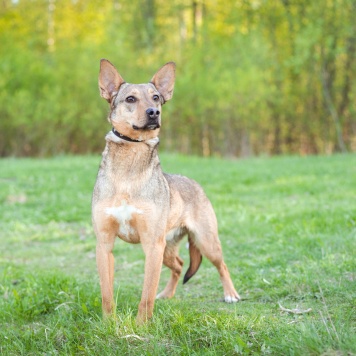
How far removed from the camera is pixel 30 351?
13.4ft

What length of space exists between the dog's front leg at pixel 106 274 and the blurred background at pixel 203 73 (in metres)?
19.7

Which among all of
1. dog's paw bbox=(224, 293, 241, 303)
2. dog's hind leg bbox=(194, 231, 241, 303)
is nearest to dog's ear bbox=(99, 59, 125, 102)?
dog's hind leg bbox=(194, 231, 241, 303)

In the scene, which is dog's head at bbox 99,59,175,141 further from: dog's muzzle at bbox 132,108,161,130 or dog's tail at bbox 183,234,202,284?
dog's tail at bbox 183,234,202,284

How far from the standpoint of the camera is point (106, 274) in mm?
4562

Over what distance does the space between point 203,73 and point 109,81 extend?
23091 millimetres

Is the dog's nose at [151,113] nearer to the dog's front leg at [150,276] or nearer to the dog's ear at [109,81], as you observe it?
the dog's ear at [109,81]

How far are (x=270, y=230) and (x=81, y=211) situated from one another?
153 inches

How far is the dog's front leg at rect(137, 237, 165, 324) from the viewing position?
4.44 meters

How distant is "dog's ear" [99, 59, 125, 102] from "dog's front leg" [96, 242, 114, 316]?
1.31 metres

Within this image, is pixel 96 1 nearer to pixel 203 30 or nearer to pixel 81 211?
pixel 203 30

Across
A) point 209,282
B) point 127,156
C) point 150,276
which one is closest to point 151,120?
point 127,156

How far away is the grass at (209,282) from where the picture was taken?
3.81 metres

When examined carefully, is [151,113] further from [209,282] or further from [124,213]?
[209,282]

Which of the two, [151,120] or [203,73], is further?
[203,73]
